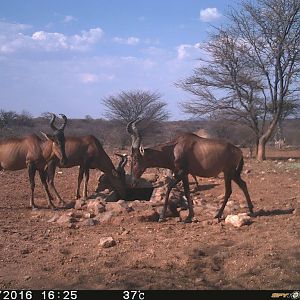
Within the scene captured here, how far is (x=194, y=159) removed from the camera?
31.0 feet

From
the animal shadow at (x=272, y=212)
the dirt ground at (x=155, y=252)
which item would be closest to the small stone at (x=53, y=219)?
the dirt ground at (x=155, y=252)

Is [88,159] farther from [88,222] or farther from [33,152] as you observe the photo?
[88,222]

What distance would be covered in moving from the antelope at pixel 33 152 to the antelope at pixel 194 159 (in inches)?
97.3

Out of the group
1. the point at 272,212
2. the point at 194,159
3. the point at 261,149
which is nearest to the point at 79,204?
the point at 194,159

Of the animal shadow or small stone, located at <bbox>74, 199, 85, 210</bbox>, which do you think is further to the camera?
small stone, located at <bbox>74, 199, 85, 210</bbox>

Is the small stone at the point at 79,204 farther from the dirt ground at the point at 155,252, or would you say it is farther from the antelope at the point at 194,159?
the antelope at the point at 194,159

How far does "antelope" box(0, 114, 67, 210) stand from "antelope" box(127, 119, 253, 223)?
8.10 ft

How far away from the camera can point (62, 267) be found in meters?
6.18

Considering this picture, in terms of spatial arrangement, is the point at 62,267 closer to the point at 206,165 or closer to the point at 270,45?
the point at 206,165

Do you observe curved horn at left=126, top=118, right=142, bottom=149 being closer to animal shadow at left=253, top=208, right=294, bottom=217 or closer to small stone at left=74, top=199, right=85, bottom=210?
small stone at left=74, top=199, right=85, bottom=210

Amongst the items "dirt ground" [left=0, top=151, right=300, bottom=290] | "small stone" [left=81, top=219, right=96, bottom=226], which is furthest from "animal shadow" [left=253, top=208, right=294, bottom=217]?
"small stone" [left=81, top=219, right=96, bottom=226]

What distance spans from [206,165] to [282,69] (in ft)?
52.6

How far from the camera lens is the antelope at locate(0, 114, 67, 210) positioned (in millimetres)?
11328

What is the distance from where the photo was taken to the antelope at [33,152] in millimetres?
Answer: 11328
